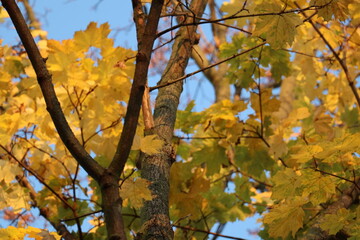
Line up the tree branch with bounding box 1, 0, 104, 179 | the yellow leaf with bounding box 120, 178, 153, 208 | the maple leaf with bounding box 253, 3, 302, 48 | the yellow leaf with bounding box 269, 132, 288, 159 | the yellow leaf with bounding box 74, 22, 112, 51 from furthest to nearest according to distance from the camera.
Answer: the yellow leaf with bounding box 269, 132, 288, 159 < the yellow leaf with bounding box 74, 22, 112, 51 < the maple leaf with bounding box 253, 3, 302, 48 < the yellow leaf with bounding box 120, 178, 153, 208 < the tree branch with bounding box 1, 0, 104, 179

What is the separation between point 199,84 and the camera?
5441mm

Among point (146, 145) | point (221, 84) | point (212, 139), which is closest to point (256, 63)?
point (212, 139)

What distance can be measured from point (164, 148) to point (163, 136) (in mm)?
50

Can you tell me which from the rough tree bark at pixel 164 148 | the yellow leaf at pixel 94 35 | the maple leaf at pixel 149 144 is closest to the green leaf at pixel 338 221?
the rough tree bark at pixel 164 148

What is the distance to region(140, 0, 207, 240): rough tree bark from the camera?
147cm

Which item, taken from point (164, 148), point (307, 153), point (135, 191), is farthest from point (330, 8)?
point (135, 191)

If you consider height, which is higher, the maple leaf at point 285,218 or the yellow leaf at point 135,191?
the maple leaf at point 285,218

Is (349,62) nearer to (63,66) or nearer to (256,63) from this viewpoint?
(256,63)

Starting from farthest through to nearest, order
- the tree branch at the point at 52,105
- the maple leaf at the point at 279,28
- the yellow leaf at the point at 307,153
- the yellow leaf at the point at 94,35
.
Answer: the yellow leaf at the point at 94,35 → the yellow leaf at the point at 307,153 → the maple leaf at the point at 279,28 → the tree branch at the point at 52,105

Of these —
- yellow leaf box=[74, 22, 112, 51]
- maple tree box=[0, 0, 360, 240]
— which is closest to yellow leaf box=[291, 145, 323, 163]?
maple tree box=[0, 0, 360, 240]

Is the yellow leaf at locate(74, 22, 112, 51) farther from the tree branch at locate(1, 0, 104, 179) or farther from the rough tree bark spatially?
the tree branch at locate(1, 0, 104, 179)

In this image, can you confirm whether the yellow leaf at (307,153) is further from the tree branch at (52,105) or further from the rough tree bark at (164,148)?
the tree branch at (52,105)

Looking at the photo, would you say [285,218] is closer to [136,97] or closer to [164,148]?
[164,148]

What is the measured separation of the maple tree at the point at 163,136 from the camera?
1419mm
